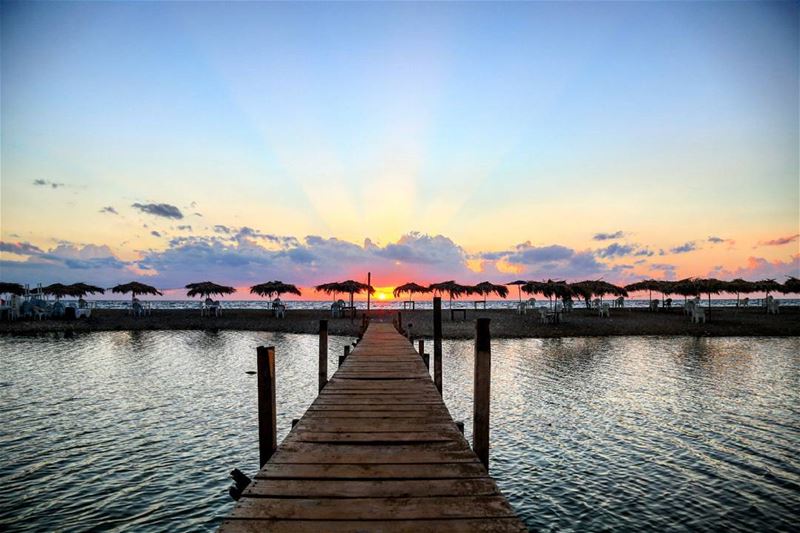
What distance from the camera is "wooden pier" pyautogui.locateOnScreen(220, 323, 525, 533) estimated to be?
294cm

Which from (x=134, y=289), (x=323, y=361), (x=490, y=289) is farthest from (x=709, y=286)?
(x=134, y=289)

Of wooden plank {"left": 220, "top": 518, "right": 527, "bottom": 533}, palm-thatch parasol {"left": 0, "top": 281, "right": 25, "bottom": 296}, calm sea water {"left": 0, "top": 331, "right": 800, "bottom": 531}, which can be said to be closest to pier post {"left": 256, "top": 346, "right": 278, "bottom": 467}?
calm sea water {"left": 0, "top": 331, "right": 800, "bottom": 531}

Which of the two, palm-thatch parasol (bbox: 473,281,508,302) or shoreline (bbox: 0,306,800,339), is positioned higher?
palm-thatch parasol (bbox: 473,281,508,302)

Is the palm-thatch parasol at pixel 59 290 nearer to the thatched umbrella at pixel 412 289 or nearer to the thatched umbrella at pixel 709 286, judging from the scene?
the thatched umbrella at pixel 412 289

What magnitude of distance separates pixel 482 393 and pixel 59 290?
53705 millimetres

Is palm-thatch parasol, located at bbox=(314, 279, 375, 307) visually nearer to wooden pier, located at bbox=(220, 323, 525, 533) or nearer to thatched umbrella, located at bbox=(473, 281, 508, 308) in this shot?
thatched umbrella, located at bbox=(473, 281, 508, 308)

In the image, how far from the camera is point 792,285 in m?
50.2

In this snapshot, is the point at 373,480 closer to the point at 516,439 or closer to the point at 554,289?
the point at 516,439

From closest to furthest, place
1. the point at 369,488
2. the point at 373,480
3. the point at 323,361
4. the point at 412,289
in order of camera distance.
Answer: the point at 369,488 < the point at 373,480 < the point at 323,361 < the point at 412,289

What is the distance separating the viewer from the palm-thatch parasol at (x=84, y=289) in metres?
45.4

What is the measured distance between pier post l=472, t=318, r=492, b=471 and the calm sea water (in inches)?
55.7

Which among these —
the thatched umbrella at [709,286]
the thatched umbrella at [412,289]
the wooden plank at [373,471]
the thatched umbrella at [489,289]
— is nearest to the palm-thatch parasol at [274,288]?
the thatched umbrella at [412,289]

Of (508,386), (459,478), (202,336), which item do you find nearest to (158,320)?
(202,336)

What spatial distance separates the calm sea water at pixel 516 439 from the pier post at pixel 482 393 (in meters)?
1.42
